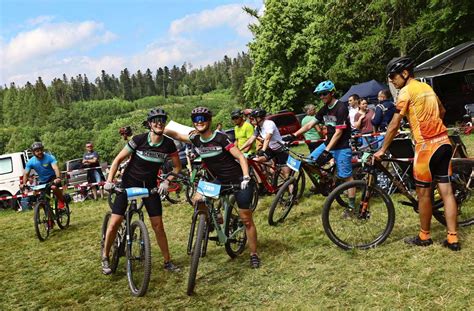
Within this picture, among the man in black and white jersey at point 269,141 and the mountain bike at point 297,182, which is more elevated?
the man in black and white jersey at point 269,141

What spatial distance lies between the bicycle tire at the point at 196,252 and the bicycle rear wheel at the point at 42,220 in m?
4.92

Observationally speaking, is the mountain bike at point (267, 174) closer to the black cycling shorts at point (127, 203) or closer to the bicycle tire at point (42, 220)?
the black cycling shorts at point (127, 203)

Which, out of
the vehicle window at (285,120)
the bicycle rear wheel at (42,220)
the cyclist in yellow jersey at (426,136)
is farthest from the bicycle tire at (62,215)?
the vehicle window at (285,120)

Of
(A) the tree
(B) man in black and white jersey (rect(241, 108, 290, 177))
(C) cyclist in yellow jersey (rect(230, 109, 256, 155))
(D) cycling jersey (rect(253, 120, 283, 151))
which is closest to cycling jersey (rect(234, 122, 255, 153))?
(C) cyclist in yellow jersey (rect(230, 109, 256, 155))

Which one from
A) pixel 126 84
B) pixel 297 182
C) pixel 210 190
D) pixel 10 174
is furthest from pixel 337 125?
pixel 126 84

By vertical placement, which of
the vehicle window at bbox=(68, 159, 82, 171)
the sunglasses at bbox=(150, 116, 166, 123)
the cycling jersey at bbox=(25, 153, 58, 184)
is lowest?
the vehicle window at bbox=(68, 159, 82, 171)

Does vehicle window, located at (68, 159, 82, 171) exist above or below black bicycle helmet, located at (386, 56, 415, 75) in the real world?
below

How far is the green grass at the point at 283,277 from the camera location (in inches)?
157

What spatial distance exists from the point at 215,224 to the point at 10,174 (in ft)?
37.8

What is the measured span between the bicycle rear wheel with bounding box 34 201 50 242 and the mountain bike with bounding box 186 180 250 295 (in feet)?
14.7

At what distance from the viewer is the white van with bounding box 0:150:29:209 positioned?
1359 cm

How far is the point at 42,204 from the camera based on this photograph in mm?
8102

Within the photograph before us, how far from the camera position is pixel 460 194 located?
17.4 ft

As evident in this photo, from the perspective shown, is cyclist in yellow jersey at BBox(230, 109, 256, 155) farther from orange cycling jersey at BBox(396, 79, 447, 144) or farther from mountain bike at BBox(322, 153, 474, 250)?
orange cycling jersey at BBox(396, 79, 447, 144)
